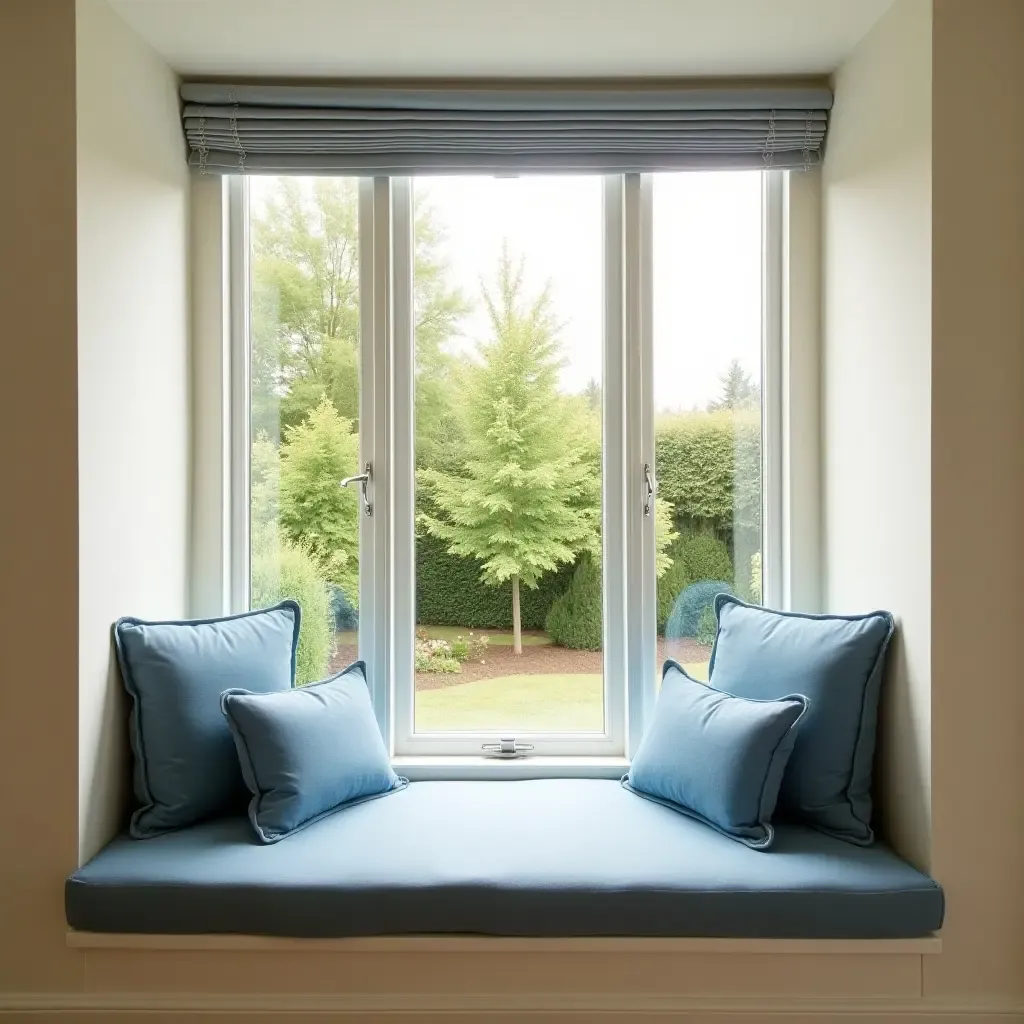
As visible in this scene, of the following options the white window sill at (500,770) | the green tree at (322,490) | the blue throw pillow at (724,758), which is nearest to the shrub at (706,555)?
the blue throw pillow at (724,758)

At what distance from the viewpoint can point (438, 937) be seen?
1841 mm

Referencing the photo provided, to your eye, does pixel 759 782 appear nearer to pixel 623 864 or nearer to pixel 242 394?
pixel 623 864

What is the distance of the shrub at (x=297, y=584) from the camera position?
8.25 ft

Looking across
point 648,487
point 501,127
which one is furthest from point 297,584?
point 501,127

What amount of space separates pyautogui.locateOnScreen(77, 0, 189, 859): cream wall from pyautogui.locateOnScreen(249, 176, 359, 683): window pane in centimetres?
22

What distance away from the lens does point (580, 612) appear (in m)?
2.52

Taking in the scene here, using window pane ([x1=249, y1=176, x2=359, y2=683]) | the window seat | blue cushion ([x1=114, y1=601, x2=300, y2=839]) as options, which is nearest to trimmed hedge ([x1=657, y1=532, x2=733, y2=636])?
the window seat

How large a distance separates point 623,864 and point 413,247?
171 cm

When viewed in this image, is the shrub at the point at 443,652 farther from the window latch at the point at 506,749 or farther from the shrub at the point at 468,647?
the window latch at the point at 506,749

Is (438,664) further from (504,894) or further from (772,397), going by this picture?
(772,397)
